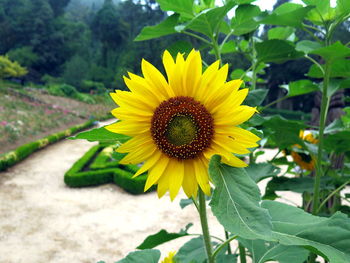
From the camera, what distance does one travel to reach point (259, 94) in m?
1.23

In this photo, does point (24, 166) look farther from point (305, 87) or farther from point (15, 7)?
point (15, 7)

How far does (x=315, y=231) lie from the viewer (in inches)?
38.0

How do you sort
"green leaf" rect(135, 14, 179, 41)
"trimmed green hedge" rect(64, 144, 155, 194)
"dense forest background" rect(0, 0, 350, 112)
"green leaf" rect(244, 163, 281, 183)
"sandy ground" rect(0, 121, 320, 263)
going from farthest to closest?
1. "dense forest background" rect(0, 0, 350, 112)
2. "trimmed green hedge" rect(64, 144, 155, 194)
3. "sandy ground" rect(0, 121, 320, 263)
4. "green leaf" rect(244, 163, 281, 183)
5. "green leaf" rect(135, 14, 179, 41)

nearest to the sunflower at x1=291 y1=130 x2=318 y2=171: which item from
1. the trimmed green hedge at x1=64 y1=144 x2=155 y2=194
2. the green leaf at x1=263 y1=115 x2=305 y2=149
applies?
the green leaf at x1=263 y1=115 x2=305 y2=149

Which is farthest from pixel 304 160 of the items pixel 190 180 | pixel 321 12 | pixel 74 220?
pixel 74 220

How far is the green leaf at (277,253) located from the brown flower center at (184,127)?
0.56 meters

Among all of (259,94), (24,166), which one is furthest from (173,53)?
(24,166)

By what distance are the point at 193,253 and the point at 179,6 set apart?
3.90 ft

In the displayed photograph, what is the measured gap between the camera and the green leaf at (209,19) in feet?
3.55

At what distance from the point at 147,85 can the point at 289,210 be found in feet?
1.96

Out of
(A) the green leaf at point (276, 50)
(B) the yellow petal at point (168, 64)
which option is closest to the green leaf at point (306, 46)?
(A) the green leaf at point (276, 50)

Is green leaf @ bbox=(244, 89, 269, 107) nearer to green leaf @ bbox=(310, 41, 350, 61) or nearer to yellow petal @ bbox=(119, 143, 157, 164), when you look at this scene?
green leaf @ bbox=(310, 41, 350, 61)

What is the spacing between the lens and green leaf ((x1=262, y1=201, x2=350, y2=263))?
2.95ft

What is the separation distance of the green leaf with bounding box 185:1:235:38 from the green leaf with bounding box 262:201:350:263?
0.69m
